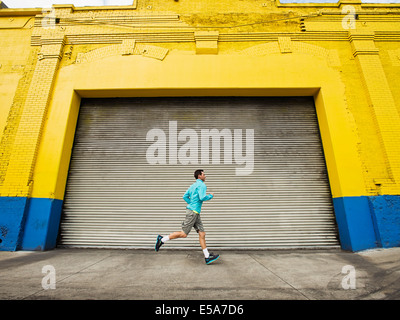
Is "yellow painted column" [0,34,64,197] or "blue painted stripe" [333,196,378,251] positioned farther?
"yellow painted column" [0,34,64,197]

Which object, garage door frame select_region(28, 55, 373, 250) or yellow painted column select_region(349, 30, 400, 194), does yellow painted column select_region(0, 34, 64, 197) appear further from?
yellow painted column select_region(349, 30, 400, 194)

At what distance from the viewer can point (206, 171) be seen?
551 centimetres

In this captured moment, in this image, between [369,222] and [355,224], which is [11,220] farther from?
[369,222]

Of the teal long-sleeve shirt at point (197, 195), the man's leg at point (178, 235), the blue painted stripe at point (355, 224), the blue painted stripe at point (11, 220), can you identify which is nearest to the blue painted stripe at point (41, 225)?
the blue painted stripe at point (11, 220)

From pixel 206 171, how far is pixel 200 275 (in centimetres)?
292

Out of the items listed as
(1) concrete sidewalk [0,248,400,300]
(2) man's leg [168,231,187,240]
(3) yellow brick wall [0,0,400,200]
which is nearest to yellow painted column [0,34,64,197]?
(3) yellow brick wall [0,0,400,200]

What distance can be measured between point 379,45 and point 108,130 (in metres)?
8.66

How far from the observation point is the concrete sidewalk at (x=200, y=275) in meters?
2.29

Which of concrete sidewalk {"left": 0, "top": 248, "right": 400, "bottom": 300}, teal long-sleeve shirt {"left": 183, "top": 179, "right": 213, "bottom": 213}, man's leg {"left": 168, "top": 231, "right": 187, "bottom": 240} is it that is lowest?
concrete sidewalk {"left": 0, "top": 248, "right": 400, "bottom": 300}

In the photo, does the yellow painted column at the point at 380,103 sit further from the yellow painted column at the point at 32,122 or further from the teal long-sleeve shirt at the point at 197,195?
the yellow painted column at the point at 32,122

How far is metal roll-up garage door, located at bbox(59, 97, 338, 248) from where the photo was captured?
16.5 feet

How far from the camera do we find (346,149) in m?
5.14

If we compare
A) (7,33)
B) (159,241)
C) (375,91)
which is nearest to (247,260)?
(159,241)

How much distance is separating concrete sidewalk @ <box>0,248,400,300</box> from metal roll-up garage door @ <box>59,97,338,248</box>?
25.0 inches
